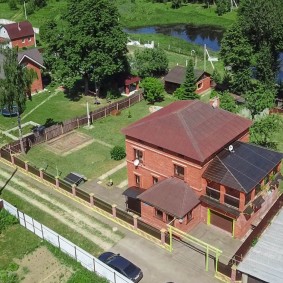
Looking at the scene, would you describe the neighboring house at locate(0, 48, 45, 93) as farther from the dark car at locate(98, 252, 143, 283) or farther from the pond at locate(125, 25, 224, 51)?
the pond at locate(125, 25, 224, 51)

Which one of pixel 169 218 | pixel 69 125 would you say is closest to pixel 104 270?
pixel 169 218

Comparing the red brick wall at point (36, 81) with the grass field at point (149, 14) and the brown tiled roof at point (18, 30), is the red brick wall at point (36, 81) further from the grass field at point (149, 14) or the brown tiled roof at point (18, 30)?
the grass field at point (149, 14)

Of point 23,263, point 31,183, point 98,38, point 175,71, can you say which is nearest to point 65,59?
point 98,38

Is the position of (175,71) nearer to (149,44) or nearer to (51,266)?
(149,44)

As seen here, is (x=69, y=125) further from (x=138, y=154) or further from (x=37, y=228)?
(x=37, y=228)

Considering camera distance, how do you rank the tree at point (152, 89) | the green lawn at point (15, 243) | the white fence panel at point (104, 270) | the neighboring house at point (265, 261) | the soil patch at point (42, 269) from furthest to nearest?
the tree at point (152, 89), the green lawn at point (15, 243), the soil patch at point (42, 269), the white fence panel at point (104, 270), the neighboring house at point (265, 261)

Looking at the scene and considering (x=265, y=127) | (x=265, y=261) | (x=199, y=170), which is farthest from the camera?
(x=265, y=127)

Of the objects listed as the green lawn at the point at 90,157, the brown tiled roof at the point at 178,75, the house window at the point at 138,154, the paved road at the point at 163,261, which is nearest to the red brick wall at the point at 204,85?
the brown tiled roof at the point at 178,75
